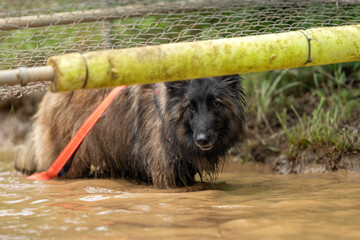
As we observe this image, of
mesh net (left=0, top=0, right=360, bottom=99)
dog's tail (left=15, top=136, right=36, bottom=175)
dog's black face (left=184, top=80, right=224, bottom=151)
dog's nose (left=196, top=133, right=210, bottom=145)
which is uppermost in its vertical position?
mesh net (left=0, top=0, right=360, bottom=99)

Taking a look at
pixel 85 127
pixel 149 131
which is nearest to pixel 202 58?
pixel 149 131

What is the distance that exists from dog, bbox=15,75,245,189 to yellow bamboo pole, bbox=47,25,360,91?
1054 millimetres

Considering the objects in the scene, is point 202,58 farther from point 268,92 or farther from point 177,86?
point 268,92

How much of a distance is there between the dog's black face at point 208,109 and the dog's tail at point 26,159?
2.19m

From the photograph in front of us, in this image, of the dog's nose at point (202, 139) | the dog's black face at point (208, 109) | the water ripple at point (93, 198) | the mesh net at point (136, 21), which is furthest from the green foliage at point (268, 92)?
the water ripple at point (93, 198)

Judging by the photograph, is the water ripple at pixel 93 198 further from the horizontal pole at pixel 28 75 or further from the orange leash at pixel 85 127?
the horizontal pole at pixel 28 75

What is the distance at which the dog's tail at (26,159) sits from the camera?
516 cm

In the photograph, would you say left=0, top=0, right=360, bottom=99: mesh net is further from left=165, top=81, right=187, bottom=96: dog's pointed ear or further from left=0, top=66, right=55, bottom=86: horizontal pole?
left=0, top=66, right=55, bottom=86: horizontal pole

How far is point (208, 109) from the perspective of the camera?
12.5ft

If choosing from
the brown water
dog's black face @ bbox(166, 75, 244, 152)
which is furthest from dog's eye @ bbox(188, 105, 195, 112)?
the brown water

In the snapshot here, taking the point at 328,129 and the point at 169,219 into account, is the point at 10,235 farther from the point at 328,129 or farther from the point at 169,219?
the point at 328,129

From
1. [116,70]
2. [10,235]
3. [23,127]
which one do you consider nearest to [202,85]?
[116,70]

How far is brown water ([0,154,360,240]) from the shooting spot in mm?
2379

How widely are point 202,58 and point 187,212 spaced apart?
1.03 m
